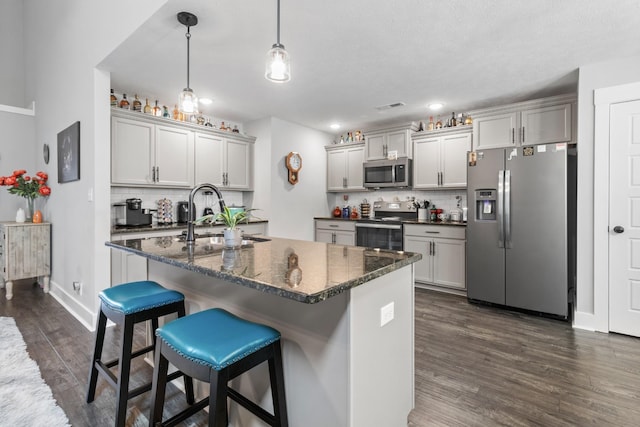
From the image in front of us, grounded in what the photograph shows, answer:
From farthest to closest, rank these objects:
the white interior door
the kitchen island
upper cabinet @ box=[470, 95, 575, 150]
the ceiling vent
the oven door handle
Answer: the oven door handle → the ceiling vent → upper cabinet @ box=[470, 95, 575, 150] → the white interior door → the kitchen island

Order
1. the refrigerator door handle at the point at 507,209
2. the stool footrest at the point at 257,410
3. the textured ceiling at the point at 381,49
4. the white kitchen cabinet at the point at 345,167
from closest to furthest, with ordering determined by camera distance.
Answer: the stool footrest at the point at 257,410
the textured ceiling at the point at 381,49
the refrigerator door handle at the point at 507,209
the white kitchen cabinet at the point at 345,167

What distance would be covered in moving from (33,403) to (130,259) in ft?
5.29

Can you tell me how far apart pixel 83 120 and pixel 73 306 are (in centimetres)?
195

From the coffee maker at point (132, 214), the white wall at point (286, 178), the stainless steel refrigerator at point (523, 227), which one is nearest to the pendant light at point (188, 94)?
the coffee maker at point (132, 214)

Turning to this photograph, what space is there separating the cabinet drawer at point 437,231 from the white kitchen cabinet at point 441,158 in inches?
25.7

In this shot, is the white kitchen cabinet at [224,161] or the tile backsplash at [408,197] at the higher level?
the white kitchen cabinet at [224,161]

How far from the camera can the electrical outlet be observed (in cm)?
142

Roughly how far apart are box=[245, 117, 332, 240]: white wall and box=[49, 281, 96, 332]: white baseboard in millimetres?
2363

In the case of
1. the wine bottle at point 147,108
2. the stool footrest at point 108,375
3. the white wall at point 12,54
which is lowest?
the stool footrest at point 108,375

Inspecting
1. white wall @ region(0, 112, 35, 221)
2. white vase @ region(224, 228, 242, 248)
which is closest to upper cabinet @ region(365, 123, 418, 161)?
white vase @ region(224, 228, 242, 248)

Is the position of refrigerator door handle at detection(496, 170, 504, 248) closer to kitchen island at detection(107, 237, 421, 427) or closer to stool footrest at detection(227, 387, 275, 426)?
kitchen island at detection(107, 237, 421, 427)

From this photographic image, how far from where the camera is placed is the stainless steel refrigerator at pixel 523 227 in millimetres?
3201

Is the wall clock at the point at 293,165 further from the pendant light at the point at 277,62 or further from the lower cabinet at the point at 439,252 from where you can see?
the pendant light at the point at 277,62

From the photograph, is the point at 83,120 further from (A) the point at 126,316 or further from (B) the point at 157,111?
(A) the point at 126,316
